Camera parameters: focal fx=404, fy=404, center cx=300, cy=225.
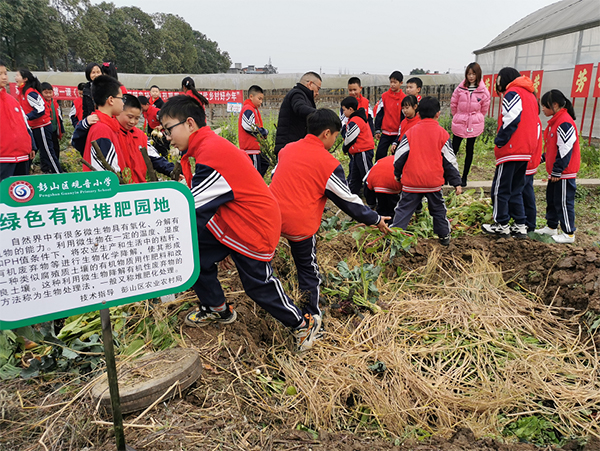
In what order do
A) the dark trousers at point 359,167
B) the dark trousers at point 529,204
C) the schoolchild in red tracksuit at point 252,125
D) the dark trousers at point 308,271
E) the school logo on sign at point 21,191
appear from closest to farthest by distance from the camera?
the school logo on sign at point 21,191 < the dark trousers at point 308,271 < the dark trousers at point 529,204 < the dark trousers at point 359,167 < the schoolchild in red tracksuit at point 252,125

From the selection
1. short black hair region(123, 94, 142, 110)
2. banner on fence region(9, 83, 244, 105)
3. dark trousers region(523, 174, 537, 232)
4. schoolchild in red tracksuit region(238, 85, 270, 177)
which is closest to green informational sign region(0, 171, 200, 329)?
short black hair region(123, 94, 142, 110)

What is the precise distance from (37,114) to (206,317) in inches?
235

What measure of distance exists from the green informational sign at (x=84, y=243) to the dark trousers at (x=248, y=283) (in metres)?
0.83

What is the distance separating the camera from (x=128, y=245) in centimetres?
165

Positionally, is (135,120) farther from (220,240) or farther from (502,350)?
(502,350)

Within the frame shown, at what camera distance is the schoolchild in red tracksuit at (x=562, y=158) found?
15.0 ft

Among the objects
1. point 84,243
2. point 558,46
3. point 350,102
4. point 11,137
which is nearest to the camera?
point 84,243

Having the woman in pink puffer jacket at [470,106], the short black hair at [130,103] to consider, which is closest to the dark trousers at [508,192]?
the woman in pink puffer jacket at [470,106]

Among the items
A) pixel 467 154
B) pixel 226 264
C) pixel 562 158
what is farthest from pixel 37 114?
pixel 562 158

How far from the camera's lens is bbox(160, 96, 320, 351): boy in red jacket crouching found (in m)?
2.39

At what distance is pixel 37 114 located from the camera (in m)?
6.73

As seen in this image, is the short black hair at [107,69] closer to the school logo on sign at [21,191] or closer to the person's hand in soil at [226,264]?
the person's hand in soil at [226,264]

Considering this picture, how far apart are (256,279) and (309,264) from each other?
0.62m

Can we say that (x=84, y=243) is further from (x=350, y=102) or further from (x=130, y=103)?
(x=350, y=102)
